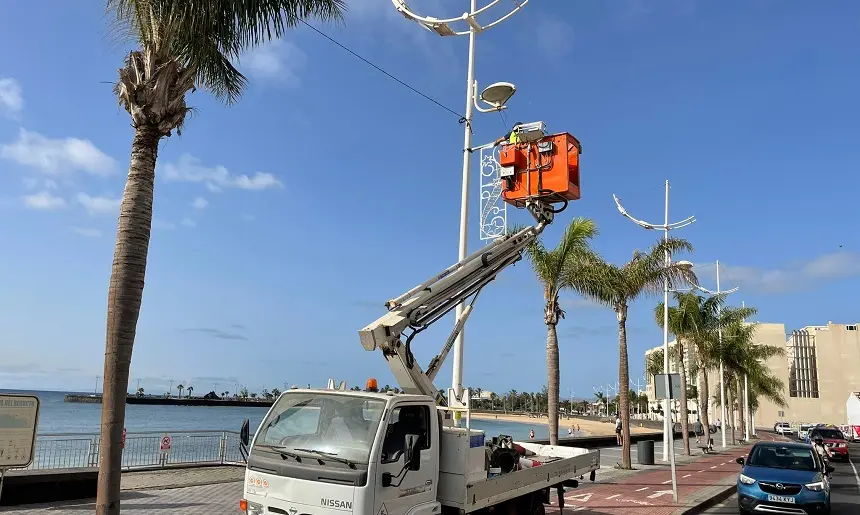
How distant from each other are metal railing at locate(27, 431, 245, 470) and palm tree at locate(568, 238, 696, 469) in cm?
1205

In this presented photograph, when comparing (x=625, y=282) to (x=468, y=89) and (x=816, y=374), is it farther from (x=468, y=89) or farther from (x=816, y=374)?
(x=816, y=374)

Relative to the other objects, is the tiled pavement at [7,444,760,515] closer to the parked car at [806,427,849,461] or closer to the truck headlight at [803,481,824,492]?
the truck headlight at [803,481,824,492]

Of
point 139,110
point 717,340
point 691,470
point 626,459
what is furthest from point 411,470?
point 717,340

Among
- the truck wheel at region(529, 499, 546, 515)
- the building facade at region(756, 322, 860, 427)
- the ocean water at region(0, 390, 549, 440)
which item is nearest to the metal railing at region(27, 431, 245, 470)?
the truck wheel at region(529, 499, 546, 515)

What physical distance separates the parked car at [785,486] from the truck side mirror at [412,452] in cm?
918

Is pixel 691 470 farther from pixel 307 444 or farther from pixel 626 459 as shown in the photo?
pixel 307 444

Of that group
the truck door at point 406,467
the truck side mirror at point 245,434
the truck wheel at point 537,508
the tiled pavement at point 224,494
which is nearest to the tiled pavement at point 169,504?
the tiled pavement at point 224,494

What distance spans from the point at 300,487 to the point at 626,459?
18000mm

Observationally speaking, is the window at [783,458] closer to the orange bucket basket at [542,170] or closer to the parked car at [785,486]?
the parked car at [785,486]

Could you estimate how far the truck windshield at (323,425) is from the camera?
20.7 ft

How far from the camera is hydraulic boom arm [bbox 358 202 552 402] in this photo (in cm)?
767

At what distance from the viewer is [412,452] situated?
662 cm

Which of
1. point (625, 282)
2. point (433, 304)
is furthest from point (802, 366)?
point (433, 304)

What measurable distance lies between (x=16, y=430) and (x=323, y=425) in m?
3.76
